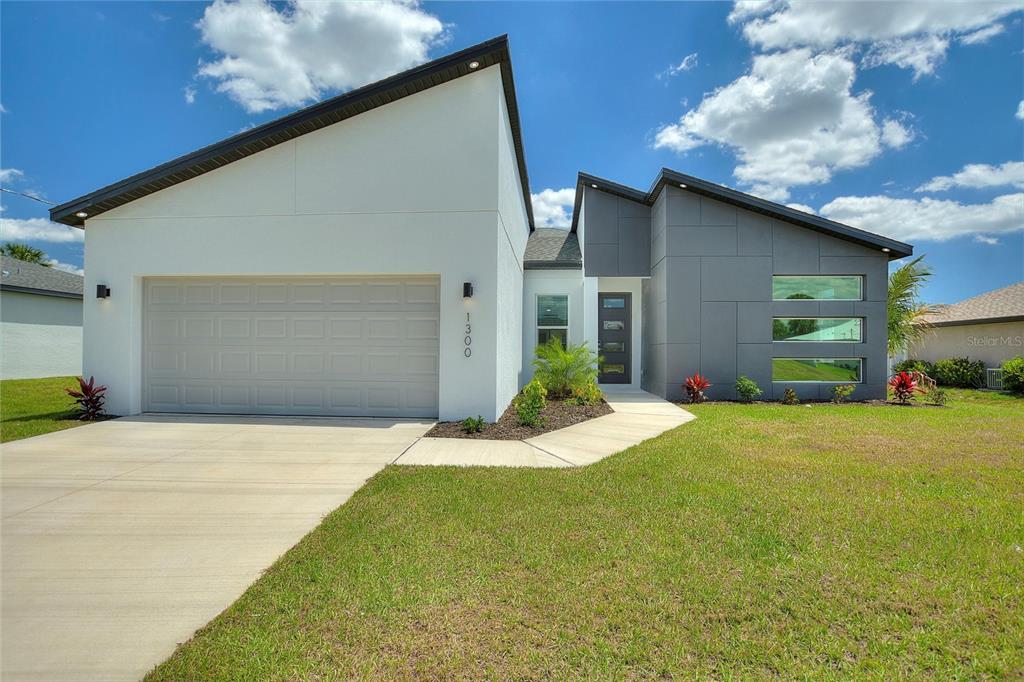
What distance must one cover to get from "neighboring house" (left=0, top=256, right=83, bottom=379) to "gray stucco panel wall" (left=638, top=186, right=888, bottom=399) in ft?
66.8

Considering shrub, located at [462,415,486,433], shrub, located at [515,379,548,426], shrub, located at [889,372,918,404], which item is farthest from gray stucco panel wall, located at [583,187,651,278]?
shrub, located at [462,415,486,433]

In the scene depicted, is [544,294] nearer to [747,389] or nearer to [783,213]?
[747,389]

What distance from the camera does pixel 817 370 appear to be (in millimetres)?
10547

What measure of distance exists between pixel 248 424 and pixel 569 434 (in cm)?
521

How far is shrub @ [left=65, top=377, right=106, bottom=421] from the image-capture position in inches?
283

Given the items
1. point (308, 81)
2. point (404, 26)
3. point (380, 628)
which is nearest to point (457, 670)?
point (380, 628)

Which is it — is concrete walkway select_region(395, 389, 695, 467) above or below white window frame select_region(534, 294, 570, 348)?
below

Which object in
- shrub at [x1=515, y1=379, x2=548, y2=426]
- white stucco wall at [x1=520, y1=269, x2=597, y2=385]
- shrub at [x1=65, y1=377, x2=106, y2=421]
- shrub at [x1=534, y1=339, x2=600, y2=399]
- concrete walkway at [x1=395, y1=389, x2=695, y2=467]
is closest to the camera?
concrete walkway at [x1=395, y1=389, x2=695, y2=467]

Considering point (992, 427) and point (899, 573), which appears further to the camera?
point (992, 427)

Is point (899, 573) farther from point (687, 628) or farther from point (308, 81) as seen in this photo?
point (308, 81)

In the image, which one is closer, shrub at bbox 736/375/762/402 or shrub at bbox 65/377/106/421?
shrub at bbox 65/377/106/421

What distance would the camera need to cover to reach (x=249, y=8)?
307 inches

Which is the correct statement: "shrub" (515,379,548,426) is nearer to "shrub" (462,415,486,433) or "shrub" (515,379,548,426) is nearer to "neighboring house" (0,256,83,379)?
"shrub" (462,415,486,433)

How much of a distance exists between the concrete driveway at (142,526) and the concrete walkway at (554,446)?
1.63ft
